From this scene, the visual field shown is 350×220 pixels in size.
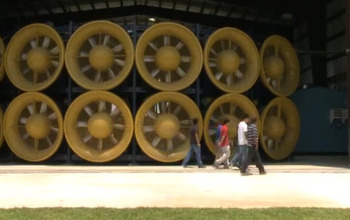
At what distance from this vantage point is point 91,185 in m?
11.8

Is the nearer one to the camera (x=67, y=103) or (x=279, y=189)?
(x=279, y=189)

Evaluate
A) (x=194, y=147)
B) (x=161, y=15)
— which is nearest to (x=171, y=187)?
(x=194, y=147)

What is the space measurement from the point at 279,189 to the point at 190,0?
17765mm

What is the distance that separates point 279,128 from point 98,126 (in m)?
6.40

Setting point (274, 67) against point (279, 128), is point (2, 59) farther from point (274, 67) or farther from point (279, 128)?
point (279, 128)

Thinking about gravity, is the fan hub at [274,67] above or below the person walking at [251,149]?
above

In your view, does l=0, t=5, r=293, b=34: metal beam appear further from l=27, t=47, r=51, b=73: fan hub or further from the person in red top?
the person in red top

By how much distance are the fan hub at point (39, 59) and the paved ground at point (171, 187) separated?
139 inches

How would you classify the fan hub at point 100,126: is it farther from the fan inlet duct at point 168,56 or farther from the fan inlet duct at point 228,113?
the fan inlet duct at point 228,113

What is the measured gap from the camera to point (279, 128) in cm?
1828

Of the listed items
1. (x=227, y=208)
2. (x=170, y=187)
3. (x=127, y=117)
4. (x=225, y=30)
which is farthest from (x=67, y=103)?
(x=227, y=208)

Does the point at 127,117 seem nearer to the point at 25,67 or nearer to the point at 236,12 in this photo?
the point at 25,67

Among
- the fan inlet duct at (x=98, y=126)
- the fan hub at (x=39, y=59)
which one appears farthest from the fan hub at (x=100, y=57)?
the fan hub at (x=39, y=59)

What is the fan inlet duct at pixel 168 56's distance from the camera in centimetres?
1700
